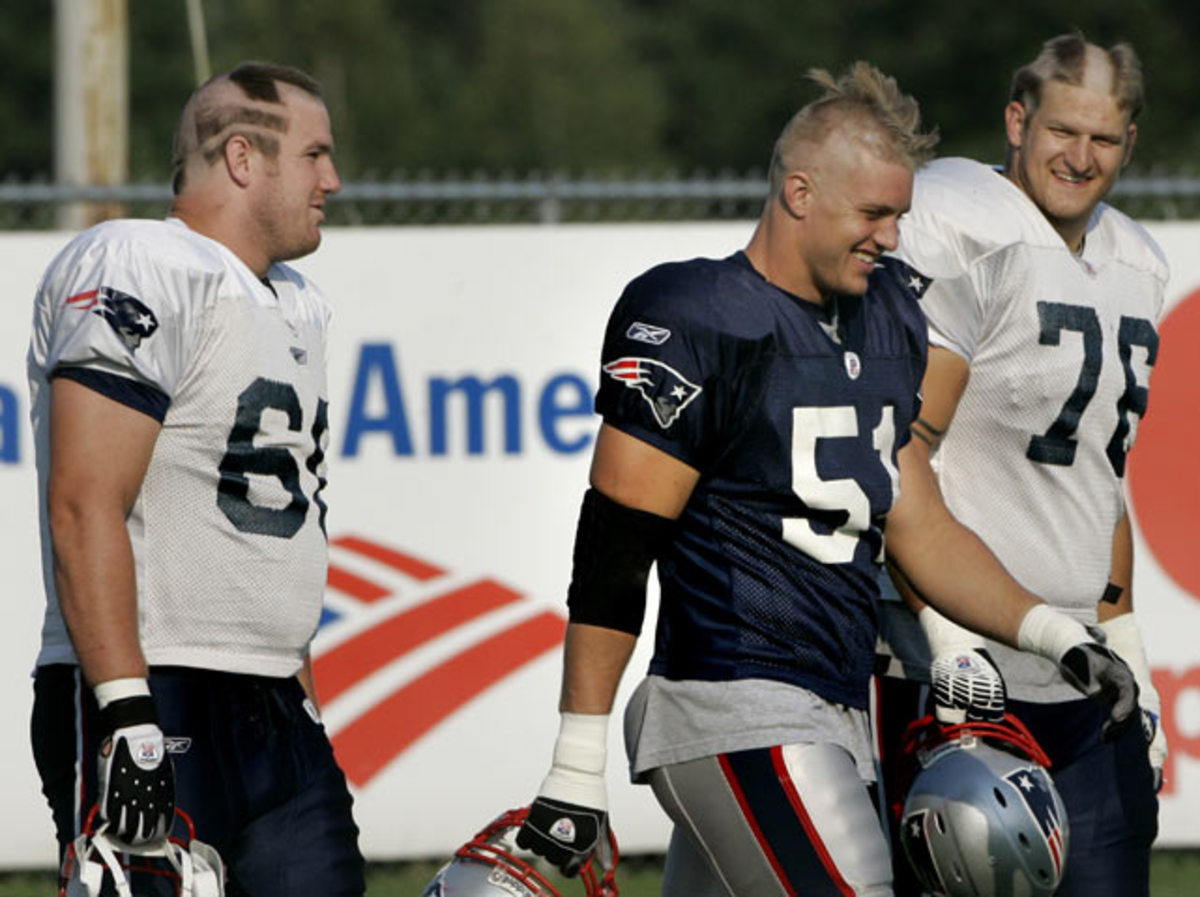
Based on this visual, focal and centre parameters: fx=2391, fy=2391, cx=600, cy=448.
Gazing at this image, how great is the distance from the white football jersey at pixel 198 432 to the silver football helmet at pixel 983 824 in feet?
3.99

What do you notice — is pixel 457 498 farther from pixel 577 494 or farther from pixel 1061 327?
pixel 1061 327

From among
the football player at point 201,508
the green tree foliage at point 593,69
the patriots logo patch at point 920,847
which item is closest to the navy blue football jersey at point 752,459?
the patriots logo patch at point 920,847

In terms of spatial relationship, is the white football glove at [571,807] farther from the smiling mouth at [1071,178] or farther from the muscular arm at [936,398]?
the smiling mouth at [1071,178]

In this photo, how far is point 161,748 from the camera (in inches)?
157

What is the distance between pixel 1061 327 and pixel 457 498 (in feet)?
9.59

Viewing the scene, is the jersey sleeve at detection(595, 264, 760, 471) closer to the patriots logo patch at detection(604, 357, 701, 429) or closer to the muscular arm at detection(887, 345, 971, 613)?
the patriots logo patch at detection(604, 357, 701, 429)

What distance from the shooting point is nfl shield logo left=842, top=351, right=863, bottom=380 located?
4246 millimetres

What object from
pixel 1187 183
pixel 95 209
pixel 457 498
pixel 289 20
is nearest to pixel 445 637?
pixel 457 498

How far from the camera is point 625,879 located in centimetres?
755

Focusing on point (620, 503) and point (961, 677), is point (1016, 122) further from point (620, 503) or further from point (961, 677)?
point (620, 503)

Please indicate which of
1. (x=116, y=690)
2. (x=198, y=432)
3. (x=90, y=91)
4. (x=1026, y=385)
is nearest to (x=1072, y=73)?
(x=1026, y=385)

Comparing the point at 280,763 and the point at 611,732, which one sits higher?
the point at 280,763

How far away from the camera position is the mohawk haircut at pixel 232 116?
4.47 metres

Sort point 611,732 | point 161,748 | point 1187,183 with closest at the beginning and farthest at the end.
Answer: point 161,748 → point 611,732 → point 1187,183
